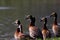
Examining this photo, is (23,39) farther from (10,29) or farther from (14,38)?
(10,29)

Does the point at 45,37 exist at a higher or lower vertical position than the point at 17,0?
lower

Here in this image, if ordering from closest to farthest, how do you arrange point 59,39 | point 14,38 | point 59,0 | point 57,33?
point 59,39
point 57,33
point 14,38
point 59,0

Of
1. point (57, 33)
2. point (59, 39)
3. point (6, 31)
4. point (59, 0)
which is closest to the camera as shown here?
point (59, 39)

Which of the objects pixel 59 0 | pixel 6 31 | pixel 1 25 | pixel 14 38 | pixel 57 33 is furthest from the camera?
pixel 59 0

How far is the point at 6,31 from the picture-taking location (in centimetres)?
1845

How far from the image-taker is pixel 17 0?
4784 centimetres

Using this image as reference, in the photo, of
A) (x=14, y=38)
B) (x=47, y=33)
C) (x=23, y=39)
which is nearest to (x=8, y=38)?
(x=14, y=38)

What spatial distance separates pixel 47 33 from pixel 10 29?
5.67 m

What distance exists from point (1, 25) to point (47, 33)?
24.3 ft

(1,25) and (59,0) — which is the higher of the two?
(59,0)

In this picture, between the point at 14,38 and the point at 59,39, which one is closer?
the point at 59,39

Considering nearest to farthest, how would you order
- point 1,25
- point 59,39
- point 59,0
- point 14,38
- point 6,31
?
point 59,39 → point 14,38 → point 6,31 → point 1,25 → point 59,0

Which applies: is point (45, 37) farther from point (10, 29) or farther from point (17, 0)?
point (17, 0)

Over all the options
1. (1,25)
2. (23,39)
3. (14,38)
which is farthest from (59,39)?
(1,25)
